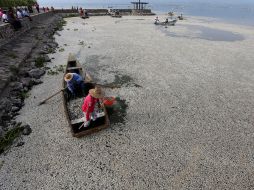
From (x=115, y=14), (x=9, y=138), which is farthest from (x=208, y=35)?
(x=9, y=138)

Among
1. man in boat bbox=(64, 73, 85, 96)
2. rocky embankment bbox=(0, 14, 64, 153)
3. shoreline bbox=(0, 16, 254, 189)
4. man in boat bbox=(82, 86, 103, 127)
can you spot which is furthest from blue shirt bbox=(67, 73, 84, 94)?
rocky embankment bbox=(0, 14, 64, 153)

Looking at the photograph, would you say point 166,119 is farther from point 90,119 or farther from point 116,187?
point 116,187

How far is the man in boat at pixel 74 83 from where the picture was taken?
37.9ft

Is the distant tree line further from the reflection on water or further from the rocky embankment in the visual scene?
the reflection on water

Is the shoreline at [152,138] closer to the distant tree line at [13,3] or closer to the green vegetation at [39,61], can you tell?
the green vegetation at [39,61]

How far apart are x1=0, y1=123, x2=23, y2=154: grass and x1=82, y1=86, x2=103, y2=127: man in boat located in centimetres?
350

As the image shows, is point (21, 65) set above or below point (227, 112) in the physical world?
above

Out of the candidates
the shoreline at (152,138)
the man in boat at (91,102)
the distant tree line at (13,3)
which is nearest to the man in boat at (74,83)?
the shoreline at (152,138)

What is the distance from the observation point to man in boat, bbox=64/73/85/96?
11540 mm

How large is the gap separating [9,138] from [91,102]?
433 centimetres

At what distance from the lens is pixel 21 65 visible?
18.3 meters

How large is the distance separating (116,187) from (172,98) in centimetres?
764

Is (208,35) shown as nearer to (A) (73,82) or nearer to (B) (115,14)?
(A) (73,82)

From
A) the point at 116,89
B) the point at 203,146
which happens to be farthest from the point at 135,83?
the point at 203,146
